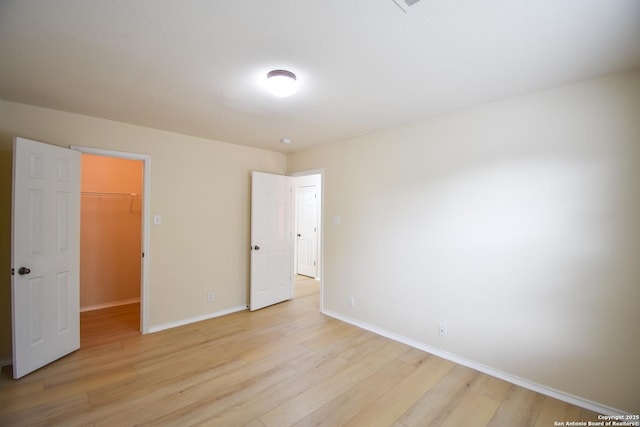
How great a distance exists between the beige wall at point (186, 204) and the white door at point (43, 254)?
0.40 metres

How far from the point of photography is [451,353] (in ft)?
9.09

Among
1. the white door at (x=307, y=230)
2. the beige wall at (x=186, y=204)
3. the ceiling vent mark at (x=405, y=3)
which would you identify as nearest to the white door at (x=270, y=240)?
the beige wall at (x=186, y=204)

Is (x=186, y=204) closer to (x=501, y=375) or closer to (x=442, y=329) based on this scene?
(x=442, y=329)

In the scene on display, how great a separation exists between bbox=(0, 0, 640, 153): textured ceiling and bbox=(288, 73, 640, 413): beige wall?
1.02 ft

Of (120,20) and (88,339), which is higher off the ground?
(120,20)

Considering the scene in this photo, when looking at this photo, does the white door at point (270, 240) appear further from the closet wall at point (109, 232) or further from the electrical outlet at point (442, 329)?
the electrical outlet at point (442, 329)

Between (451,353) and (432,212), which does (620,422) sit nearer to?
(451,353)

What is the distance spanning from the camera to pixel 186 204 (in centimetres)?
363

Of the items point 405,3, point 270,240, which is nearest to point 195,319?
point 270,240

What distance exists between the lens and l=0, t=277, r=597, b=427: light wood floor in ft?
6.38

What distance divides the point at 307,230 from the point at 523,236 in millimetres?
4477

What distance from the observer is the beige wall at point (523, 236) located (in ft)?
6.53

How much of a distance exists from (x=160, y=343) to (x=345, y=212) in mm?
2693

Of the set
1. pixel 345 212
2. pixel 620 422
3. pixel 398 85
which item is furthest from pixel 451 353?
pixel 398 85
